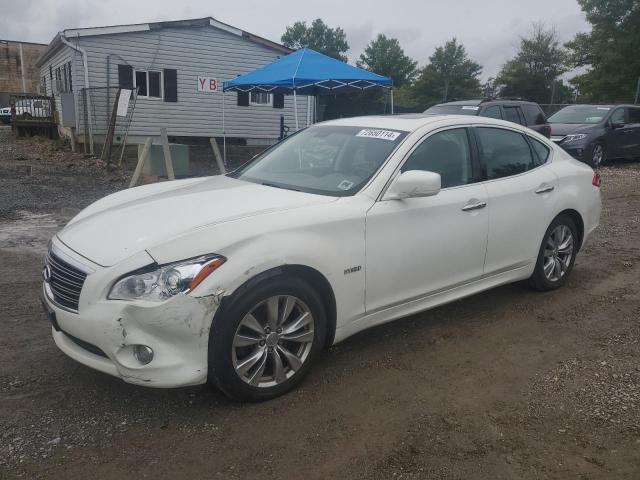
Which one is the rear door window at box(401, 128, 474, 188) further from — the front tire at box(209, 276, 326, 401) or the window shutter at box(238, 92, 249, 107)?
the window shutter at box(238, 92, 249, 107)

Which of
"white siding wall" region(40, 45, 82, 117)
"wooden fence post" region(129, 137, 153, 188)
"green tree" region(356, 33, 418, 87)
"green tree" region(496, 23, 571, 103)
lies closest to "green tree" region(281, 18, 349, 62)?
"green tree" region(356, 33, 418, 87)

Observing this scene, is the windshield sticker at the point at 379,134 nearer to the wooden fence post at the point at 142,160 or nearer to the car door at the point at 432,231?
the car door at the point at 432,231

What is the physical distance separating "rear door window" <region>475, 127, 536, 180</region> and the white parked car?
1 centimetres

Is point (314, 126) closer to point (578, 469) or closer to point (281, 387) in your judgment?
point (281, 387)

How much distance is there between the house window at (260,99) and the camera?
20469 mm

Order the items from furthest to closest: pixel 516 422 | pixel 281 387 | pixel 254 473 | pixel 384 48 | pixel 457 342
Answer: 1. pixel 384 48
2. pixel 457 342
3. pixel 281 387
4. pixel 516 422
5. pixel 254 473

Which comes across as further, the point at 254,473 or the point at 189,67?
the point at 189,67

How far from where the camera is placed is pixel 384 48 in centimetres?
6116

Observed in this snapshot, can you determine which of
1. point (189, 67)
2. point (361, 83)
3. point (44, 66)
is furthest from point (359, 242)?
point (44, 66)

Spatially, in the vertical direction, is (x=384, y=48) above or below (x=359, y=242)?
above

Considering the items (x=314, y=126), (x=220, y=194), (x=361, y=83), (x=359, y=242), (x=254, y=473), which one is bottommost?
(x=254, y=473)

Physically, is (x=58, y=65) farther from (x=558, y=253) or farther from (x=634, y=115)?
(x=558, y=253)

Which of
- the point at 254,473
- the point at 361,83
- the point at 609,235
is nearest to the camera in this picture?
the point at 254,473

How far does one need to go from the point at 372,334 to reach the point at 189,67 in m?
16.8
